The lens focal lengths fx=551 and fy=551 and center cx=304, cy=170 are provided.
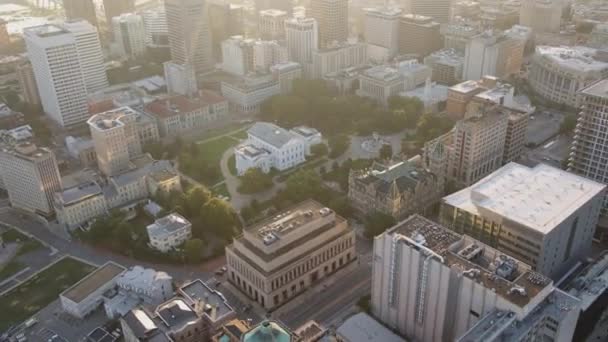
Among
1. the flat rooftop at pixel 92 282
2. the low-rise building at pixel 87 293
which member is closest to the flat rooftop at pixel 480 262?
the low-rise building at pixel 87 293

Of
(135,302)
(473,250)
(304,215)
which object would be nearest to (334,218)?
(304,215)

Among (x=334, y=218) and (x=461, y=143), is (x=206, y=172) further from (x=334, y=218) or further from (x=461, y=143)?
(x=461, y=143)

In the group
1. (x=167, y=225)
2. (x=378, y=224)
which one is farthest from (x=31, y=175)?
(x=378, y=224)

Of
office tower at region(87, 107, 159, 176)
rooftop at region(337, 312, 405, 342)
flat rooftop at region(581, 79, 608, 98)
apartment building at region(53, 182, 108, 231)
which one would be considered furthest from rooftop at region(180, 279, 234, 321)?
flat rooftop at region(581, 79, 608, 98)

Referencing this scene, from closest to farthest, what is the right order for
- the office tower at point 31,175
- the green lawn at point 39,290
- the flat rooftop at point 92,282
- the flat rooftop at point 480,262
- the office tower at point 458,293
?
the office tower at point 458,293 < the flat rooftop at point 480,262 < the flat rooftop at point 92,282 < the green lawn at point 39,290 < the office tower at point 31,175

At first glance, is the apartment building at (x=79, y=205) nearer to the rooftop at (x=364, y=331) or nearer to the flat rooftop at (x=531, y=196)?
the rooftop at (x=364, y=331)

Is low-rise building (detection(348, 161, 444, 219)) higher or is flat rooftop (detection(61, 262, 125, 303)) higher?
low-rise building (detection(348, 161, 444, 219))

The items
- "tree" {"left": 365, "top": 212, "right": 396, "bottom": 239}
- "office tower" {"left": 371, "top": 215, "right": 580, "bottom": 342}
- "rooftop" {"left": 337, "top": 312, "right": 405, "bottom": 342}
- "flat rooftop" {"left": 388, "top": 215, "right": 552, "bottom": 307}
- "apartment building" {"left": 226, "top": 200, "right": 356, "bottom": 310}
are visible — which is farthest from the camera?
Answer: "tree" {"left": 365, "top": 212, "right": 396, "bottom": 239}

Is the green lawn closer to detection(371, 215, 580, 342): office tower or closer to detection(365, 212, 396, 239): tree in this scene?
detection(365, 212, 396, 239): tree
